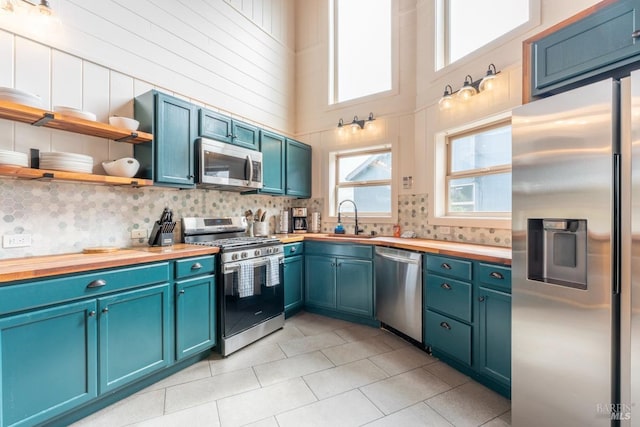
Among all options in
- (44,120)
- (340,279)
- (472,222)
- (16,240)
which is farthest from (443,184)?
(16,240)

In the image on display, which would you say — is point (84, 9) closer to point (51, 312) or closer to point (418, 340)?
point (51, 312)

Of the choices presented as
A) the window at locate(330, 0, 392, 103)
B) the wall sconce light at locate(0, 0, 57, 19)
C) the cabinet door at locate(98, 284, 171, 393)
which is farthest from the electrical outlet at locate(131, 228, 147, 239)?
the window at locate(330, 0, 392, 103)

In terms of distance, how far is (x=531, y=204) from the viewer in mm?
1505

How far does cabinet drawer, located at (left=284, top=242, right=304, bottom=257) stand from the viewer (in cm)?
323

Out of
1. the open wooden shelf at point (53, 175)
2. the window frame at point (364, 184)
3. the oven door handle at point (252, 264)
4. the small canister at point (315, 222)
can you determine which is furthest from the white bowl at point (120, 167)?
the window frame at point (364, 184)

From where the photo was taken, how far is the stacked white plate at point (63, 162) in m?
1.86

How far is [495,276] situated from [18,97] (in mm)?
3276

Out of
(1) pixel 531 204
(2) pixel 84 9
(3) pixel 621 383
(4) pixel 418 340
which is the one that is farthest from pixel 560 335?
(2) pixel 84 9

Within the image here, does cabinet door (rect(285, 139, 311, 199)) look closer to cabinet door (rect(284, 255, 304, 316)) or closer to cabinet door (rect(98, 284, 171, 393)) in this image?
cabinet door (rect(284, 255, 304, 316))

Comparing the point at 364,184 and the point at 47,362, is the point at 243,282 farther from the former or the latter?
the point at 364,184

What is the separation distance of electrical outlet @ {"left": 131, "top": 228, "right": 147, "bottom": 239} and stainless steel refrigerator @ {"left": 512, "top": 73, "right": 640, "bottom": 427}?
2884 mm

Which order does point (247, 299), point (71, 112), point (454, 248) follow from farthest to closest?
point (247, 299), point (454, 248), point (71, 112)

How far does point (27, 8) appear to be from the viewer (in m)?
1.89

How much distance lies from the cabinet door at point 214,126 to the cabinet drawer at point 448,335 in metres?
2.63
